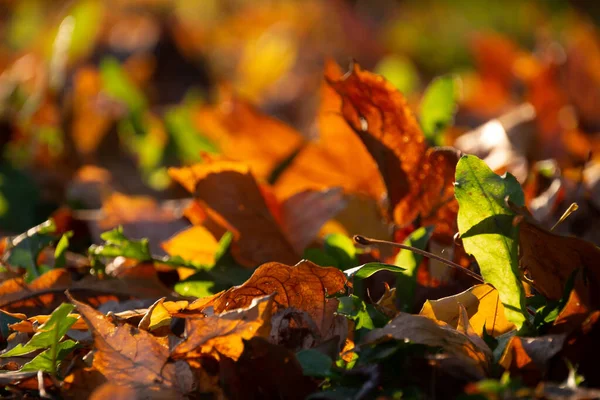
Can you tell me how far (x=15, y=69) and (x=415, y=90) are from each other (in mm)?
1723

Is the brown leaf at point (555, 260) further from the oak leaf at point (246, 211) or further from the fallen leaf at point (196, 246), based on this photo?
the fallen leaf at point (196, 246)

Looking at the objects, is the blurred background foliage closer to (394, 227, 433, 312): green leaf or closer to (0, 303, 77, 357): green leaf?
(394, 227, 433, 312): green leaf

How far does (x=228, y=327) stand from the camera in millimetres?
746

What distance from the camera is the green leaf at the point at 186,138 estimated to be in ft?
6.12

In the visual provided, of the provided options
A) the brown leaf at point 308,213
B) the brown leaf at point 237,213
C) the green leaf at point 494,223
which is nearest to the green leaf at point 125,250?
the brown leaf at point 237,213

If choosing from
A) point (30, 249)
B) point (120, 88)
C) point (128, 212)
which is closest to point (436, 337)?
point (30, 249)

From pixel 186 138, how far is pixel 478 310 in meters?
1.19

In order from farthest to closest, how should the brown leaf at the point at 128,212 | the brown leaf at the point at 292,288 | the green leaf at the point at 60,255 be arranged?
the brown leaf at the point at 128,212, the green leaf at the point at 60,255, the brown leaf at the point at 292,288

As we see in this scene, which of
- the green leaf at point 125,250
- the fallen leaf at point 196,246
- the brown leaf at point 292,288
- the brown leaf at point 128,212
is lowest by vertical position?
the brown leaf at point 128,212

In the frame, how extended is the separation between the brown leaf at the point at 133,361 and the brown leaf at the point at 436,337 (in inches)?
8.0

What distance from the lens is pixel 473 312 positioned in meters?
0.85

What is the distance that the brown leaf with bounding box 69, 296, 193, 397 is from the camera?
30.0 inches

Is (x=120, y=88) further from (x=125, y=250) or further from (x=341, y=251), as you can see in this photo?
(x=341, y=251)

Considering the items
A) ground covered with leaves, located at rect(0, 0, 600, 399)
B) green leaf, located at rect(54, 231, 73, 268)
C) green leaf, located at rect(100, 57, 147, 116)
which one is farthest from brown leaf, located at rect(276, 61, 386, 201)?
green leaf, located at rect(100, 57, 147, 116)
